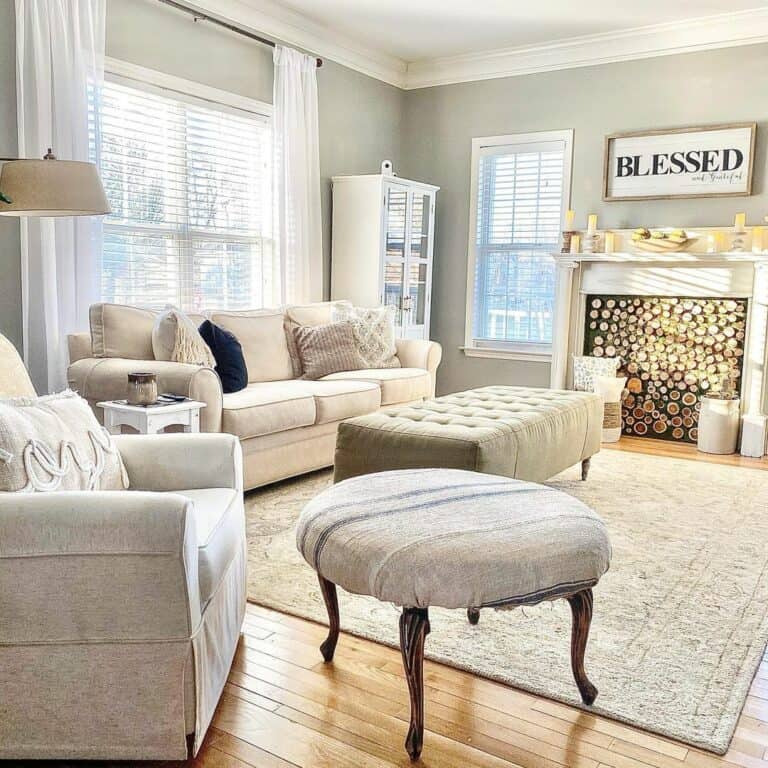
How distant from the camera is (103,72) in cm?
390

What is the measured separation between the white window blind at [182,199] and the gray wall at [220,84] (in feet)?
0.61

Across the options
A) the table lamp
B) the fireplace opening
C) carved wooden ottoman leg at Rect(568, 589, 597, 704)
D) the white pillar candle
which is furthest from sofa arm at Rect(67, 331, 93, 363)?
the white pillar candle

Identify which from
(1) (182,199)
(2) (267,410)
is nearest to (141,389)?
(2) (267,410)

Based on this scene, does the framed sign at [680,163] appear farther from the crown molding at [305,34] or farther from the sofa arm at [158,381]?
the sofa arm at [158,381]

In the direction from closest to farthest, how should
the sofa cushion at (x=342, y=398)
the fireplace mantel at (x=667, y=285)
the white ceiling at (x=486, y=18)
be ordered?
the sofa cushion at (x=342, y=398), the white ceiling at (x=486, y=18), the fireplace mantel at (x=667, y=285)

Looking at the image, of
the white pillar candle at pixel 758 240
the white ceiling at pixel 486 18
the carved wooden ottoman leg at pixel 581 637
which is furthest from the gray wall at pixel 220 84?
the carved wooden ottoman leg at pixel 581 637

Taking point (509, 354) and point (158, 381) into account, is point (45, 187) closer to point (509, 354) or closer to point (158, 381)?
point (158, 381)

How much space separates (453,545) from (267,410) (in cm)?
206

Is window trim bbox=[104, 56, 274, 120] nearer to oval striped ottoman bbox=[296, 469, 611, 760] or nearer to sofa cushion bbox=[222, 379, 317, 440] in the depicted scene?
sofa cushion bbox=[222, 379, 317, 440]

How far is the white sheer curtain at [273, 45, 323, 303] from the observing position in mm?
5035

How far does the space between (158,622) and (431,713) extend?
0.72 m

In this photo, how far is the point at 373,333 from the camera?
16.0 ft

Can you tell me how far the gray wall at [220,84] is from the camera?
3.62m

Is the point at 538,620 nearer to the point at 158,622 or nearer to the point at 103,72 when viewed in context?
the point at 158,622
